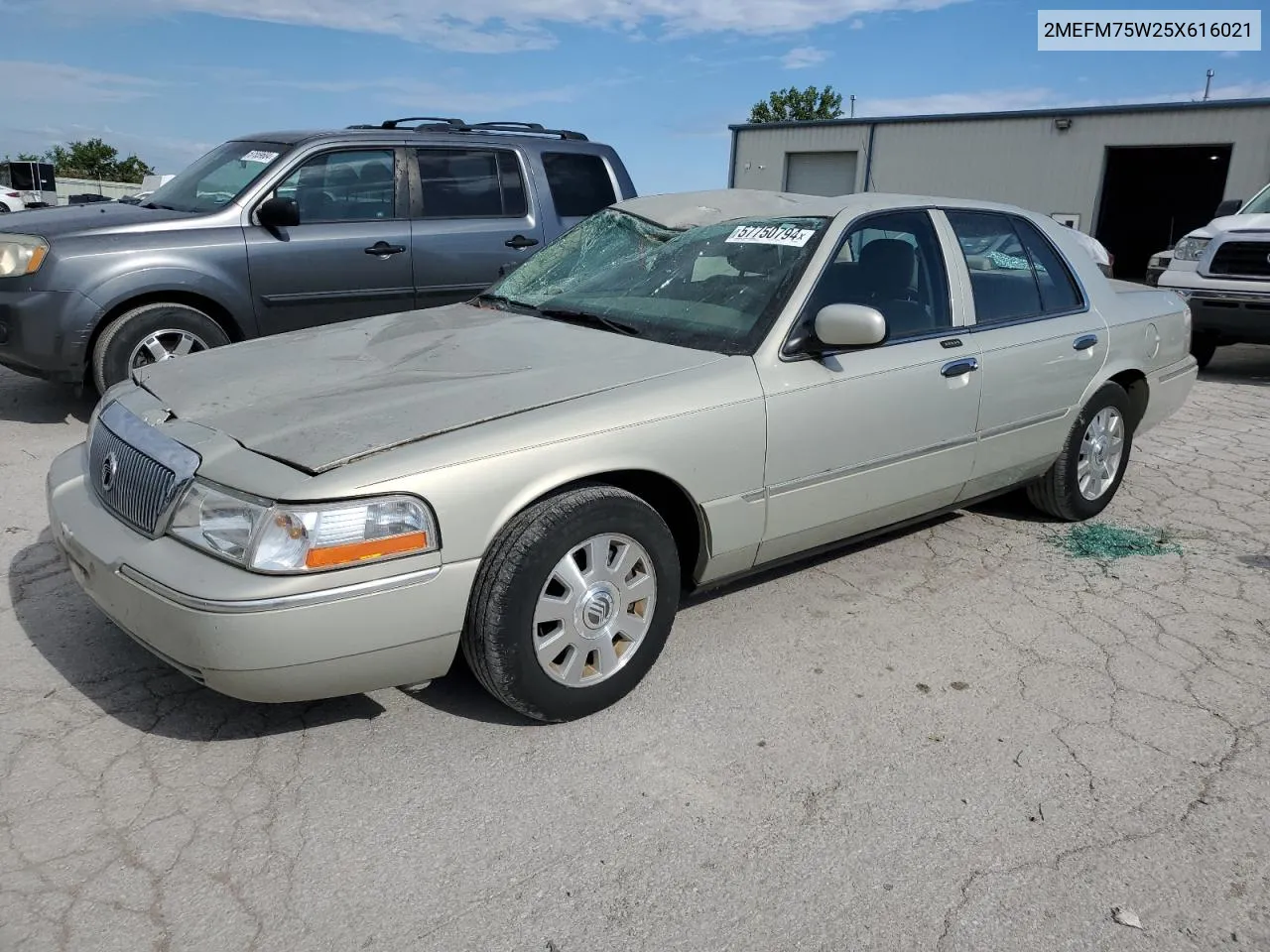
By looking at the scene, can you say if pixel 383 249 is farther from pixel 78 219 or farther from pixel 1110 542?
pixel 1110 542

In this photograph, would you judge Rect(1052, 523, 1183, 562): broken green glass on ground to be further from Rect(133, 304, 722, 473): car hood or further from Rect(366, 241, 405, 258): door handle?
Rect(366, 241, 405, 258): door handle

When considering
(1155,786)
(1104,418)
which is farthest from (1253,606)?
(1155,786)

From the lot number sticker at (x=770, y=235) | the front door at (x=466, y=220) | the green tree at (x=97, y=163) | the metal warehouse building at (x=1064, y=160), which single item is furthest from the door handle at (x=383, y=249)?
the green tree at (x=97, y=163)

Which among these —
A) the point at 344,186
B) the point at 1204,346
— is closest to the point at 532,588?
the point at 344,186

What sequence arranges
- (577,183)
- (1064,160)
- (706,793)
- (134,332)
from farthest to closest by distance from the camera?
(1064,160) → (577,183) → (134,332) → (706,793)

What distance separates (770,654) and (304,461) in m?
1.76

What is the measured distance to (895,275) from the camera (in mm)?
3977

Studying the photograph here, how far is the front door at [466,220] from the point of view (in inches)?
269

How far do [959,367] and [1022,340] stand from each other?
509 mm

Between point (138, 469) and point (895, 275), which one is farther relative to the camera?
point (895, 275)

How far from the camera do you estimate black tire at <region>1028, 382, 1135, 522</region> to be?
4.68m

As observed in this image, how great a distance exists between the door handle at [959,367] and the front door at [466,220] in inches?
142

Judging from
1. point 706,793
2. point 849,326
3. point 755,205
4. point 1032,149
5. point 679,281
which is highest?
point 1032,149

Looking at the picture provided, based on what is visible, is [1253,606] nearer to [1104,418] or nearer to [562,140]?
[1104,418]
